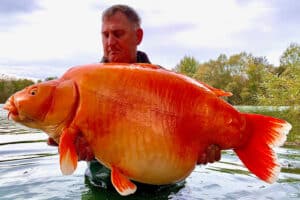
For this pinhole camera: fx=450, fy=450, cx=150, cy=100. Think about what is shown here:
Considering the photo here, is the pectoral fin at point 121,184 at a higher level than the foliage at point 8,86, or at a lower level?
higher

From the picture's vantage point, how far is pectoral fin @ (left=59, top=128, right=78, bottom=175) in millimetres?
3016

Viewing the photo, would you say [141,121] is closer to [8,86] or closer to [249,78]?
[8,86]

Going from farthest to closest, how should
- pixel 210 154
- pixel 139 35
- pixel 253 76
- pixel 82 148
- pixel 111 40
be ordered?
pixel 253 76 → pixel 139 35 → pixel 111 40 → pixel 210 154 → pixel 82 148

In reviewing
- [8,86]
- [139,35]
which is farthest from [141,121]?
[8,86]

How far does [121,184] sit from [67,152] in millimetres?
426

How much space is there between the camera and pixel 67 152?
3.04 meters

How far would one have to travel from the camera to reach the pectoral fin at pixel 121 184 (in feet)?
10.0

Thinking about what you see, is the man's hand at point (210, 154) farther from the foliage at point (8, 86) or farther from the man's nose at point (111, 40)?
the foliage at point (8, 86)

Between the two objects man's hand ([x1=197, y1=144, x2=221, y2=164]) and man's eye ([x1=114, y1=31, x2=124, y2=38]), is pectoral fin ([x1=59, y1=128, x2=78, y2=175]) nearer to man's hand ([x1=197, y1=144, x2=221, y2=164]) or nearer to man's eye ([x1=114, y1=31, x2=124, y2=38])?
man's hand ([x1=197, y1=144, x2=221, y2=164])

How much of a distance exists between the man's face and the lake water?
143cm

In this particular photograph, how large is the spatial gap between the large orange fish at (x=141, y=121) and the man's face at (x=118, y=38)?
1467 millimetres

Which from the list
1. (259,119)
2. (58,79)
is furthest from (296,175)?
(58,79)

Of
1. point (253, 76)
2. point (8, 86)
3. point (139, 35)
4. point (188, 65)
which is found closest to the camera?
point (139, 35)

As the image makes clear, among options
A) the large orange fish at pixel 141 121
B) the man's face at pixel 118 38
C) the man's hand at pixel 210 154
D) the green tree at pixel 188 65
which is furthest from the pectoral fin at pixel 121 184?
the green tree at pixel 188 65
